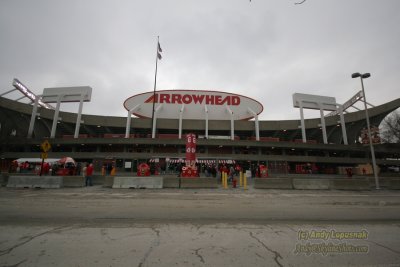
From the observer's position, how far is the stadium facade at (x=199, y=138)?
3841 cm

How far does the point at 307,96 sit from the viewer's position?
4628 centimetres

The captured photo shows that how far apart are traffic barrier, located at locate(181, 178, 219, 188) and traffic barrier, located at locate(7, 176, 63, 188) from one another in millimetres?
9844

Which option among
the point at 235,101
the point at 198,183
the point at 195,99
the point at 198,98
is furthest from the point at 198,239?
the point at 235,101

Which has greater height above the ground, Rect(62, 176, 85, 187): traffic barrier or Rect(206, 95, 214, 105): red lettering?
Rect(206, 95, 214, 105): red lettering

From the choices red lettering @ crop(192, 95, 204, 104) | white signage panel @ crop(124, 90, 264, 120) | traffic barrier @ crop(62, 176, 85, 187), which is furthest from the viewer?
red lettering @ crop(192, 95, 204, 104)

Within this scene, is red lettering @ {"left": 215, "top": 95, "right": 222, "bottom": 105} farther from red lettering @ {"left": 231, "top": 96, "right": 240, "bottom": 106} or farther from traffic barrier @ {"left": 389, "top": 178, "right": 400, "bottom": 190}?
traffic barrier @ {"left": 389, "top": 178, "right": 400, "bottom": 190}

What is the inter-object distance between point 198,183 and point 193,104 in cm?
3467

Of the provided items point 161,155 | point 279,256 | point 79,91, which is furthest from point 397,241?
point 79,91

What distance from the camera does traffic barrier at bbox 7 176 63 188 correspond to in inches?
628

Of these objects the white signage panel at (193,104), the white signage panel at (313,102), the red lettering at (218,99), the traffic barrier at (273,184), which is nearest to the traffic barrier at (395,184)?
the traffic barrier at (273,184)

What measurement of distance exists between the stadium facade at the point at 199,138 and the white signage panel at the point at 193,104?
0.24m

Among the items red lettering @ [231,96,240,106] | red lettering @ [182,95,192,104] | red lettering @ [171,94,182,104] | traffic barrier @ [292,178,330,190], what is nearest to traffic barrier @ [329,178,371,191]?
traffic barrier @ [292,178,330,190]

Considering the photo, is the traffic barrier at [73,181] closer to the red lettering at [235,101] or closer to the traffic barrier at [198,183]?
the traffic barrier at [198,183]

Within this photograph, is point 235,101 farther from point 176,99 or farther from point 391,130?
point 391,130
